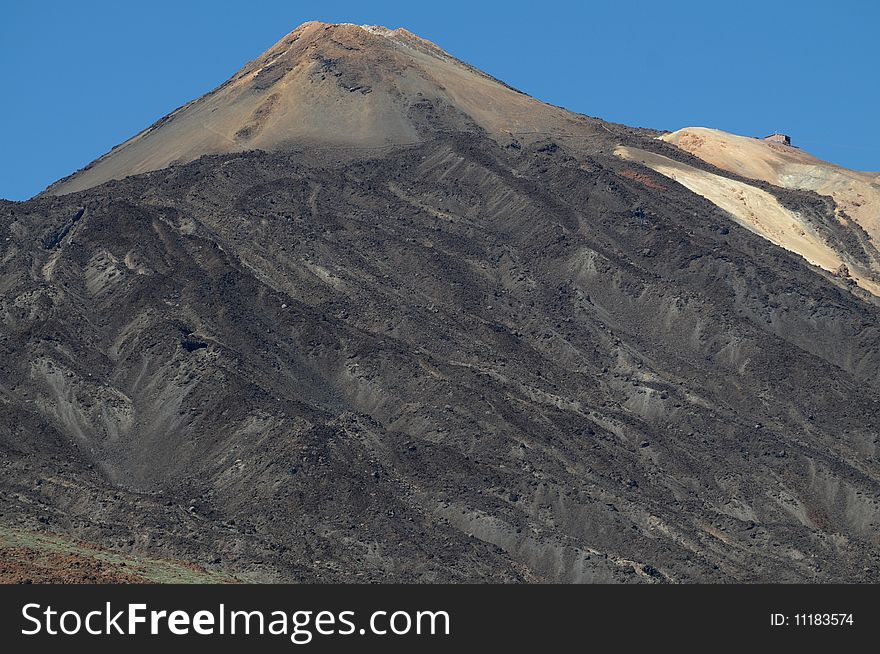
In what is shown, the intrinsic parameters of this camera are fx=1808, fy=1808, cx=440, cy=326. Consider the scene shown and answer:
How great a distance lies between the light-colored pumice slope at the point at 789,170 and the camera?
15100 centimetres

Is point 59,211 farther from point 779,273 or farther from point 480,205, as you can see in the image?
point 779,273

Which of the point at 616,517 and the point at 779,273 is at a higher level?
the point at 779,273

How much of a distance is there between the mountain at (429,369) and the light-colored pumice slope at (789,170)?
5.48 metres

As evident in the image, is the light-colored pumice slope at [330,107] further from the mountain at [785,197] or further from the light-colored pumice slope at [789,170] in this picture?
the mountain at [785,197]

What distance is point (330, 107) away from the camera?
495ft

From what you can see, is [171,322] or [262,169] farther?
[262,169]

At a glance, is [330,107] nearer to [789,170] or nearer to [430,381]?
[789,170]

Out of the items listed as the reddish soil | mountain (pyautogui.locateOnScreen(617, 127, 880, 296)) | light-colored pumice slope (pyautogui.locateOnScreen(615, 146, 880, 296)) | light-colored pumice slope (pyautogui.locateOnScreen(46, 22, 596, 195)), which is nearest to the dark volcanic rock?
light-colored pumice slope (pyautogui.locateOnScreen(615, 146, 880, 296))

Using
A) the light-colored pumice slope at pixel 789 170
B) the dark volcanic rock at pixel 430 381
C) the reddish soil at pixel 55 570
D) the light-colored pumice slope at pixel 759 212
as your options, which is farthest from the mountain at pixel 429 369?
the reddish soil at pixel 55 570

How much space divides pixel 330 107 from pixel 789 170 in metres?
42.3

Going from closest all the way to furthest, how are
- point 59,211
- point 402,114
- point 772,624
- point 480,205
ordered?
point 772,624 → point 59,211 → point 480,205 → point 402,114

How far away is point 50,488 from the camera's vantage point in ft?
252

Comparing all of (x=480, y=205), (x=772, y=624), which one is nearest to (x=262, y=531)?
(x=772, y=624)

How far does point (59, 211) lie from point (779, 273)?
4833 centimetres
